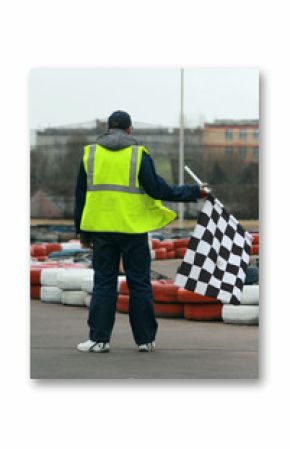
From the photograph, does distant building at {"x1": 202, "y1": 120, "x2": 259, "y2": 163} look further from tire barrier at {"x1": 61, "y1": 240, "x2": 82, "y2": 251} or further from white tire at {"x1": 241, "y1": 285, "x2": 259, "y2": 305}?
tire barrier at {"x1": 61, "y1": 240, "x2": 82, "y2": 251}

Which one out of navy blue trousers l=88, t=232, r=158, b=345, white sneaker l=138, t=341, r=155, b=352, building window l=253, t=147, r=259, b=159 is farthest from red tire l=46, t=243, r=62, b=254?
building window l=253, t=147, r=259, b=159

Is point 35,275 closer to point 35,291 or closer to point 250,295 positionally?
point 35,291

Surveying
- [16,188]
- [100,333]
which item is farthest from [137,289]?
[16,188]

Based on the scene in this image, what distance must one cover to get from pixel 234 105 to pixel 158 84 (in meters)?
0.40

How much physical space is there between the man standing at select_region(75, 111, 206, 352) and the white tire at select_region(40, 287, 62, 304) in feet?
1.49

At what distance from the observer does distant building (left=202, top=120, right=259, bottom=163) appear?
26.3 feet

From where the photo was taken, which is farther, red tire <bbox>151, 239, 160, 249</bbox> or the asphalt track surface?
red tire <bbox>151, 239, 160, 249</bbox>

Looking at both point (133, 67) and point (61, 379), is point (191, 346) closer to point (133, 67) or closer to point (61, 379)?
point (61, 379)

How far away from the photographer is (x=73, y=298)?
8625 millimetres

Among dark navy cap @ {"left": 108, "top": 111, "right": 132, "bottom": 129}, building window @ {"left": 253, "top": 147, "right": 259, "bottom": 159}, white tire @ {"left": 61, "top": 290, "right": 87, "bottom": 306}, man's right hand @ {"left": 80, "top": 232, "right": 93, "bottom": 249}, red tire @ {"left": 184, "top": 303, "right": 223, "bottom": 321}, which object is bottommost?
red tire @ {"left": 184, "top": 303, "right": 223, "bottom": 321}

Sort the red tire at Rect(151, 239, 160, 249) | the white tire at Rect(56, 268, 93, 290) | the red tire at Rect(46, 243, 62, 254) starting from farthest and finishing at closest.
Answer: the red tire at Rect(46, 243, 62, 254), the white tire at Rect(56, 268, 93, 290), the red tire at Rect(151, 239, 160, 249)

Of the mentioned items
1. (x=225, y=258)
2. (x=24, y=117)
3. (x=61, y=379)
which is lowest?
(x=61, y=379)

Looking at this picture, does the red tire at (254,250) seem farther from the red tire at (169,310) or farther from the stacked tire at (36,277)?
the stacked tire at (36,277)

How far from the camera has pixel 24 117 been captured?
784 cm
